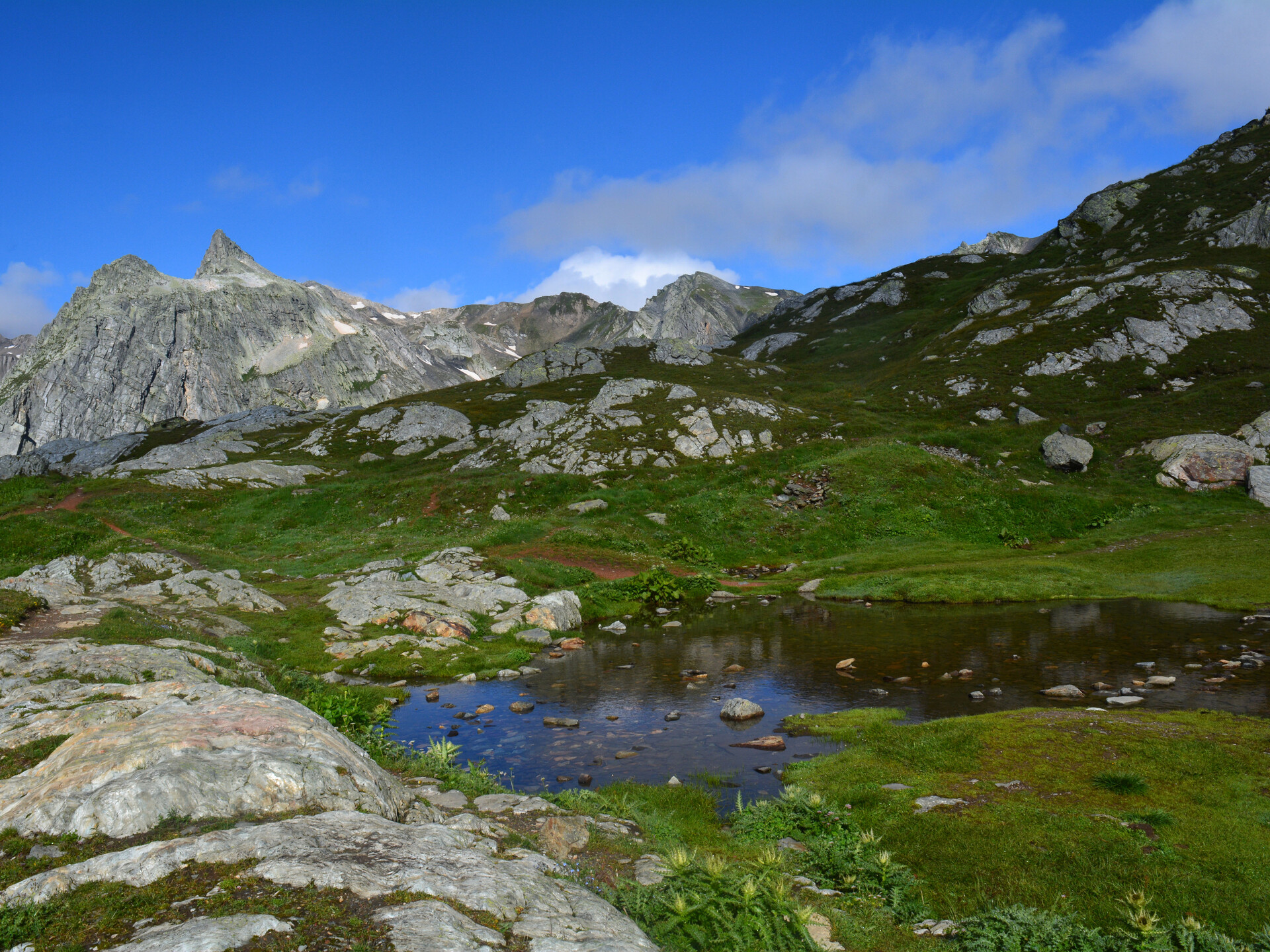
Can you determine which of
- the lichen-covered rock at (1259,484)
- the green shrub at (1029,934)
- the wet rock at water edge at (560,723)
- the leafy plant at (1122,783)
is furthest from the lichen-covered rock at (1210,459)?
the green shrub at (1029,934)

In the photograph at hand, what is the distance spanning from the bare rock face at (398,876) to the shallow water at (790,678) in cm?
990

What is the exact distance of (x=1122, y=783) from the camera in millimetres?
14586

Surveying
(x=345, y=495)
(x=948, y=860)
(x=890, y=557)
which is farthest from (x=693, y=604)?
(x=345, y=495)

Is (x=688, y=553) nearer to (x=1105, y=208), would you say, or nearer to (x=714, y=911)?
(x=714, y=911)

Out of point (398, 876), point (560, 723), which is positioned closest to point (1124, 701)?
point (560, 723)

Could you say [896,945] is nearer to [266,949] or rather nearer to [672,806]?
[672,806]

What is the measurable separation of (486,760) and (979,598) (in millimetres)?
35096

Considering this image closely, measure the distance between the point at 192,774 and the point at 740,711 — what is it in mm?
18314

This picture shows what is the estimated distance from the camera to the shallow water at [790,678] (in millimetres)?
Result: 20547

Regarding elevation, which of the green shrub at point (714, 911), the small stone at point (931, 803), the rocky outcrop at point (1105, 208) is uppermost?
the rocky outcrop at point (1105, 208)

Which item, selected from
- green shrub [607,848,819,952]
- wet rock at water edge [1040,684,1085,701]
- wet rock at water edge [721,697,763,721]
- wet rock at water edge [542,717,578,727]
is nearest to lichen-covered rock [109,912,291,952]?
green shrub [607,848,819,952]

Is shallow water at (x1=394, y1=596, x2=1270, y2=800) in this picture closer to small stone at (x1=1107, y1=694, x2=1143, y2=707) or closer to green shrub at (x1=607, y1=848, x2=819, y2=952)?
small stone at (x1=1107, y1=694, x2=1143, y2=707)

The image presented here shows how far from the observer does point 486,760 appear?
794 inches

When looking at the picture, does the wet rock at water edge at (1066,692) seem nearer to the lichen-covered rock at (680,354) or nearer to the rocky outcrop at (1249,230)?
the lichen-covered rock at (680,354)
